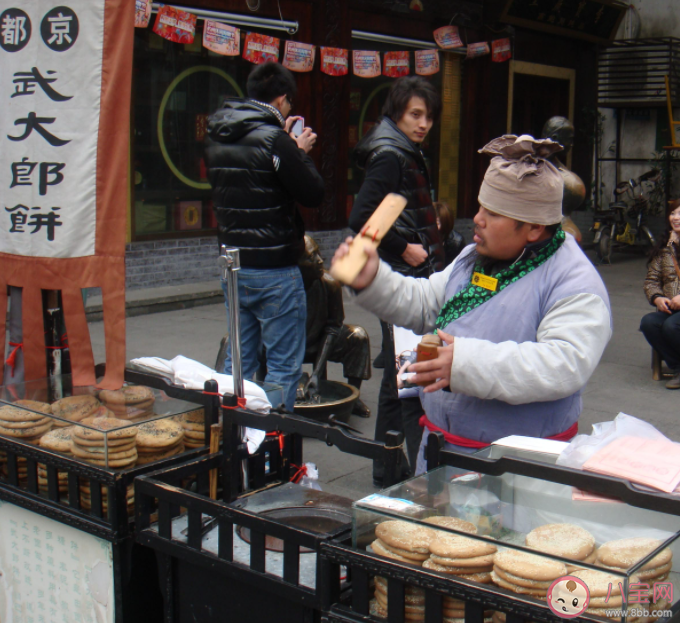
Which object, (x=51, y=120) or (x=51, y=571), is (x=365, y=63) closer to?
(x=51, y=120)

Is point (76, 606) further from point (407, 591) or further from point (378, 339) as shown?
point (378, 339)

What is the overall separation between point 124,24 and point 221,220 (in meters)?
1.57

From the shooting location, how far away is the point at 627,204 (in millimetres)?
14805

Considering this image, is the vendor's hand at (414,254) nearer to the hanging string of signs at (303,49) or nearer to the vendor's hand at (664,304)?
the vendor's hand at (664,304)

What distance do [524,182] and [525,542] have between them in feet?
2.98

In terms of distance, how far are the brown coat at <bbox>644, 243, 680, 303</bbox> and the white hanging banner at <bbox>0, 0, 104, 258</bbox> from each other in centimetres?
483

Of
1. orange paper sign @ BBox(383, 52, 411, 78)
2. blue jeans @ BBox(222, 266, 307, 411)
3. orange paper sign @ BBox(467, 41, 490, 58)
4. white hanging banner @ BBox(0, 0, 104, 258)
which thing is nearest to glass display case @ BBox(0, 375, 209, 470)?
white hanging banner @ BBox(0, 0, 104, 258)

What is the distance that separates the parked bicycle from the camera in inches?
525

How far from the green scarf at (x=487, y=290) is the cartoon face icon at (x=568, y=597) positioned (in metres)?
0.92

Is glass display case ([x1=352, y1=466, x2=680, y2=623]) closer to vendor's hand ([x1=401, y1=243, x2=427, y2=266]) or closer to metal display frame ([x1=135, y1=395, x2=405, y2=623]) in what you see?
metal display frame ([x1=135, y1=395, x2=405, y2=623])

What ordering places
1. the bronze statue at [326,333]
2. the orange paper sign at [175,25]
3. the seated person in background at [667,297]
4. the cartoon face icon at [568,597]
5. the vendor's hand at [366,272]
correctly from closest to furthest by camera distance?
the cartoon face icon at [568,597] → the vendor's hand at [366,272] → the bronze statue at [326,333] → the seated person in background at [667,297] → the orange paper sign at [175,25]

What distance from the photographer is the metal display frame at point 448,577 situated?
1507 millimetres

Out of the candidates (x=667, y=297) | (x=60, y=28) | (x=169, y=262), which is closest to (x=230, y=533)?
(x=60, y=28)

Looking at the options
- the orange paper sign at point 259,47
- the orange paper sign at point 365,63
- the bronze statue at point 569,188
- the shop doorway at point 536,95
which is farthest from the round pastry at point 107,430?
the shop doorway at point 536,95
